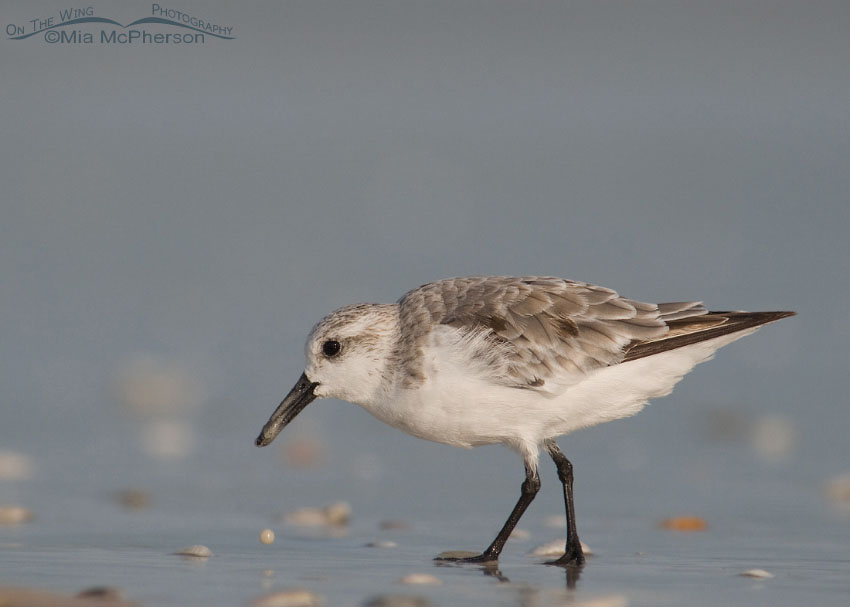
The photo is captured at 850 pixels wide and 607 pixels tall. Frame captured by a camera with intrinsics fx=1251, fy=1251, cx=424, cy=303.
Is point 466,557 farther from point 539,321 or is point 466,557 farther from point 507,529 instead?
point 539,321

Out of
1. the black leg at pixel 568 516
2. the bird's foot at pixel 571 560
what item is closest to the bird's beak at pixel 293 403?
the black leg at pixel 568 516

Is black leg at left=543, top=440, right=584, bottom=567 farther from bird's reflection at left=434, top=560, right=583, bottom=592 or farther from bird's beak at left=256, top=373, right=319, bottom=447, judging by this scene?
bird's beak at left=256, top=373, right=319, bottom=447

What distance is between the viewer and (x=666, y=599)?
479cm

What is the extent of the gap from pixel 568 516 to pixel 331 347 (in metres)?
1.42

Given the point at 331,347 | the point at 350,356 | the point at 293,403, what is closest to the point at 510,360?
the point at 350,356

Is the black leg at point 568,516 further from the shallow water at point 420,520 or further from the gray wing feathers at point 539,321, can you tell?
the gray wing feathers at point 539,321

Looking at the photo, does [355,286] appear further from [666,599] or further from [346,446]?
[666,599]

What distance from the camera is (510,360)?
5.98 metres

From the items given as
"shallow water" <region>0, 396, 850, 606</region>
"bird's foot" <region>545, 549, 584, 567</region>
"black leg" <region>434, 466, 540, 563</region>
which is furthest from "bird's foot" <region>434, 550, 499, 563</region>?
"bird's foot" <region>545, 549, 584, 567</region>

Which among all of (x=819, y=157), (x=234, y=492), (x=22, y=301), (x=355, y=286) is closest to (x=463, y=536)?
(x=234, y=492)

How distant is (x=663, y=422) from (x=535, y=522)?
2.45 meters

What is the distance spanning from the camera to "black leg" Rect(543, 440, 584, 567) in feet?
18.7

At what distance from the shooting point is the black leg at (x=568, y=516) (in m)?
5.71

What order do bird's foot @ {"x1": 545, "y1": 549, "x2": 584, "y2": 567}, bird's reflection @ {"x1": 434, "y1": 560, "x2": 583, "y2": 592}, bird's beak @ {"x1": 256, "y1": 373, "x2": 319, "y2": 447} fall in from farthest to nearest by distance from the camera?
bird's beak @ {"x1": 256, "y1": 373, "x2": 319, "y2": 447}
bird's foot @ {"x1": 545, "y1": 549, "x2": 584, "y2": 567}
bird's reflection @ {"x1": 434, "y1": 560, "x2": 583, "y2": 592}
